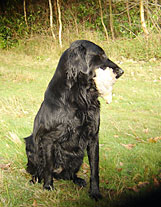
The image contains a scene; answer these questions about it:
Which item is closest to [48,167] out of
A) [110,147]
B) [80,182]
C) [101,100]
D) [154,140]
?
[80,182]

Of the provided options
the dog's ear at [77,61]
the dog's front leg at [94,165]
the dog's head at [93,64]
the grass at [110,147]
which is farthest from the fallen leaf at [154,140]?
the dog's ear at [77,61]

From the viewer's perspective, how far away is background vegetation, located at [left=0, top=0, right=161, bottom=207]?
105 inches

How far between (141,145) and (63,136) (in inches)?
58.4

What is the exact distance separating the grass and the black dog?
248 mm

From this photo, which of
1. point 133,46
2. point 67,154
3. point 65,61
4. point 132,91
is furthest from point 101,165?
point 133,46

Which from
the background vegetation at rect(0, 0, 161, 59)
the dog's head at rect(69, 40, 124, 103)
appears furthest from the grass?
the background vegetation at rect(0, 0, 161, 59)

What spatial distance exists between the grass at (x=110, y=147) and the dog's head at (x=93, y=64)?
106cm

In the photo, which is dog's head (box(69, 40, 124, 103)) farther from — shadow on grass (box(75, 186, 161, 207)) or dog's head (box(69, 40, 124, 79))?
shadow on grass (box(75, 186, 161, 207))

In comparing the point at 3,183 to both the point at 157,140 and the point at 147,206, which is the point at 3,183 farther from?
the point at 157,140

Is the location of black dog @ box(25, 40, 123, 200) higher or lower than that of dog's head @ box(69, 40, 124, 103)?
lower

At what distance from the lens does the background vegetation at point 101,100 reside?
8.75 feet

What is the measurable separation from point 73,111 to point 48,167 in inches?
23.9

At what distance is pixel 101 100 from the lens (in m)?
6.09

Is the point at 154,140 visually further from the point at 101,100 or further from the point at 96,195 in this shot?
the point at 101,100
